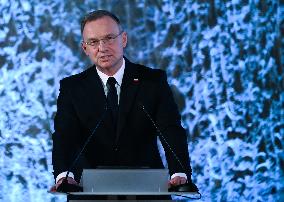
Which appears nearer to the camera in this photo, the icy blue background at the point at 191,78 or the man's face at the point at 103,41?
the man's face at the point at 103,41

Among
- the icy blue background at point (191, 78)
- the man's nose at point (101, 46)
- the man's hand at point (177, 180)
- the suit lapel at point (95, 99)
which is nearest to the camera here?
the man's hand at point (177, 180)

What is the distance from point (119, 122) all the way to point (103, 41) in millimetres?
305

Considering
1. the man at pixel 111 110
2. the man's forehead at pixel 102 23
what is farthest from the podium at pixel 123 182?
the man's forehead at pixel 102 23

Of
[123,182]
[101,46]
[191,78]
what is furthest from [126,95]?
[191,78]

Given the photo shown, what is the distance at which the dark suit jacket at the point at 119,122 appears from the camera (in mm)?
2371

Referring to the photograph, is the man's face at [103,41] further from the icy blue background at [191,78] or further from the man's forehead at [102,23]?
the icy blue background at [191,78]

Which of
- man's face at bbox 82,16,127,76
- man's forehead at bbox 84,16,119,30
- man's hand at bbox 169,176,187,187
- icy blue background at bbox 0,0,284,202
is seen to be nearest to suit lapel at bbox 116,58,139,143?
man's face at bbox 82,16,127,76

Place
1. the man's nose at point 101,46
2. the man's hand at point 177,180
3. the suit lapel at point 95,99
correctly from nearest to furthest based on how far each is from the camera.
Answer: the man's hand at point 177,180 < the man's nose at point 101,46 < the suit lapel at point 95,99

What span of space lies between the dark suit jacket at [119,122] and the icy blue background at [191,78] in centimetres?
110

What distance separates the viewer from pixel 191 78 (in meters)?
3.62

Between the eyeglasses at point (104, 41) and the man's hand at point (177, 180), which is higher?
the eyeglasses at point (104, 41)

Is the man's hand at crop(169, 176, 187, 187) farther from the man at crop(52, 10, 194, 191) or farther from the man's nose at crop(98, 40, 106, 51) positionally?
the man's nose at crop(98, 40, 106, 51)

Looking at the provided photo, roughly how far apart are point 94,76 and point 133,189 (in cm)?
80

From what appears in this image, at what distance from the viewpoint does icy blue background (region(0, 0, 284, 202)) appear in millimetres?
3572
